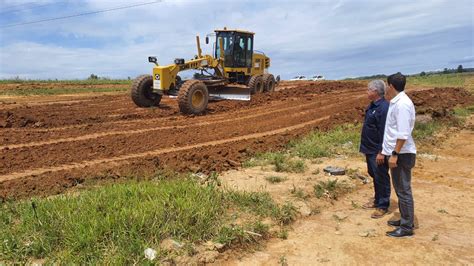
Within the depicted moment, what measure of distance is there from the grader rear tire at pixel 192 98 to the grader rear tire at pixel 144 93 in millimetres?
2078

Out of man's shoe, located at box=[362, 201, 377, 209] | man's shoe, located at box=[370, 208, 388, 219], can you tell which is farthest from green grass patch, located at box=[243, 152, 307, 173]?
man's shoe, located at box=[370, 208, 388, 219]

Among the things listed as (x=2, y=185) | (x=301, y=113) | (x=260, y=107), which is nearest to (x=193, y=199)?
(x=2, y=185)

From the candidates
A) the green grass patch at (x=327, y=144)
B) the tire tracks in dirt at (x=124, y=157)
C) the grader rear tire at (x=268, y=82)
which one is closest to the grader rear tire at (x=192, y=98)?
the tire tracks in dirt at (x=124, y=157)

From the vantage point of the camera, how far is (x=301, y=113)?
1391 centimetres

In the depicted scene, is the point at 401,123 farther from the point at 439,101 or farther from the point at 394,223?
the point at 439,101

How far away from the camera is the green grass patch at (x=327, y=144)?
8094 millimetres

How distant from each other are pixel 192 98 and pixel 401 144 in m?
9.56

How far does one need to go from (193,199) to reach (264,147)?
4.07 meters

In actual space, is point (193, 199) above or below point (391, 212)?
above

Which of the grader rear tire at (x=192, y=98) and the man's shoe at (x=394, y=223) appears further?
the grader rear tire at (x=192, y=98)

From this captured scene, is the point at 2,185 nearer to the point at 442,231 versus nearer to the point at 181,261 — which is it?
the point at 181,261

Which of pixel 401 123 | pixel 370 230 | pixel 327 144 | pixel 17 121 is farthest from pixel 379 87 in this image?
pixel 17 121

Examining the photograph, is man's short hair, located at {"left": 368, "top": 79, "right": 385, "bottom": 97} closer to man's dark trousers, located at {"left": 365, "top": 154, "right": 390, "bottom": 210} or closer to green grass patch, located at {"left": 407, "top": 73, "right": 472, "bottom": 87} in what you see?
man's dark trousers, located at {"left": 365, "top": 154, "right": 390, "bottom": 210}

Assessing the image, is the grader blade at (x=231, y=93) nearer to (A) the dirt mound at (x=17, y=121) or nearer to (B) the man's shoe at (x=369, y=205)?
(A) the dirt mound at (x=17, y=121)
